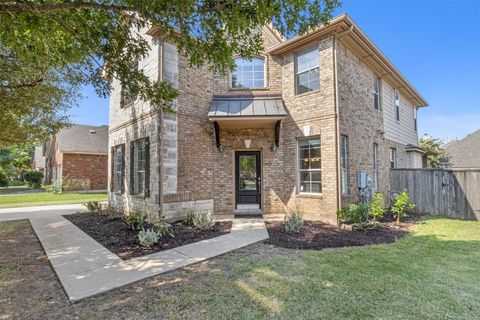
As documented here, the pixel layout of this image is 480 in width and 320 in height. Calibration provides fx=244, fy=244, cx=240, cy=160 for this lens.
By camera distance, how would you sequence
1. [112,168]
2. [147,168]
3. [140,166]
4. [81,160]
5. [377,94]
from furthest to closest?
[81,160], [112,168], [377,94], [140,166], [147,168]

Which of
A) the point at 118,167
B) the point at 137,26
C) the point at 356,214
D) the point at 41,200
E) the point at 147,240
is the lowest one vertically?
the point at 41,200

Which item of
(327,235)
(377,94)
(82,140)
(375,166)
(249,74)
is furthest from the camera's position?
(82,140)

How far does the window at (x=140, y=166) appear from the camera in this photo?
8.23 metres

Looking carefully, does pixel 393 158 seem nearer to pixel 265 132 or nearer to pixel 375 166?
pixel 375 166

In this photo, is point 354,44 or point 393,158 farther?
point 393,158

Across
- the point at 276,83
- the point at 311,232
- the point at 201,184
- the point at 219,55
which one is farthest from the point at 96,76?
the point at 311,232

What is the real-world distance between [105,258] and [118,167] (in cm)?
679

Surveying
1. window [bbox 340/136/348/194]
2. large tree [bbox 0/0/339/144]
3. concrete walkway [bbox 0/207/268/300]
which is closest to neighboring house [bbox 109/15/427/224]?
window [bbox 340/136/348/194]

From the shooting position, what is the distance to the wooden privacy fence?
8633 mm

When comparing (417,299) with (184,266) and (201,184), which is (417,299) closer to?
(184,266)

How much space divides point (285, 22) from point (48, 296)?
543 cm

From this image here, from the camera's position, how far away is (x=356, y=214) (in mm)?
7156

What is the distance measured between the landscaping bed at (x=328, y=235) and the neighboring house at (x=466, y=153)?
17.1m

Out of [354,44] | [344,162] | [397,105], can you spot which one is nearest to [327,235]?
[344,162]
